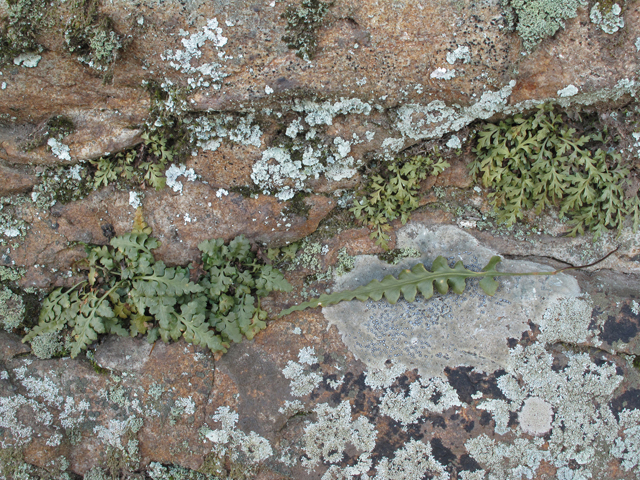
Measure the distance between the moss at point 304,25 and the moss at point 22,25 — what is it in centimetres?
174

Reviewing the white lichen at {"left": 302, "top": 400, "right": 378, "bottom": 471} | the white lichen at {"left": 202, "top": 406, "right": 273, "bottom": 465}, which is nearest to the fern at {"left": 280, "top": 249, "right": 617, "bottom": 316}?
the white lichen at {"left": 302, "top": 400, "right": 378, "bottom": 471}

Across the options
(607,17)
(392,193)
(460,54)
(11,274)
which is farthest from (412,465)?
(11,274)

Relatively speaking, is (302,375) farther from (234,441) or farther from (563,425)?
(563,425)

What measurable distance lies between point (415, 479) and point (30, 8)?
4530 mm

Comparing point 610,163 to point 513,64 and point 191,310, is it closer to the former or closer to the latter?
point 513,64

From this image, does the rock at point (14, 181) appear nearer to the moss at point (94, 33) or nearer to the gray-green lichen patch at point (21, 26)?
the gray-green lichen patch at point (21, 26)

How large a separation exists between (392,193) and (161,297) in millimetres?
2165

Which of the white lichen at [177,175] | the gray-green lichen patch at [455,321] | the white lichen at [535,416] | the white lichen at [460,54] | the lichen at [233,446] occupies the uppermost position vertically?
the white lichen at [460,54]

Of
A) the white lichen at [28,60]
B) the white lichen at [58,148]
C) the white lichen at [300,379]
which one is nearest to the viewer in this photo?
the white lichen at [28,60]

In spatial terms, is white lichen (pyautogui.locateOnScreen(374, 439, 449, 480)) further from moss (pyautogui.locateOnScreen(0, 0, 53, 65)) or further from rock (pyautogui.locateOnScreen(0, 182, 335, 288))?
moss (pyautogui.locateOnScreen(0, 0, 53, 65))

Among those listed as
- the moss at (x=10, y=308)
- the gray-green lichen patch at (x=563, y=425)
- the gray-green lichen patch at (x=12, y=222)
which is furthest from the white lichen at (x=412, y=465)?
the gray-green lichen patch at (x=12, y=222)

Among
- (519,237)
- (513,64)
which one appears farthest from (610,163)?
(513,64)

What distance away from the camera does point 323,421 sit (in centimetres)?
352

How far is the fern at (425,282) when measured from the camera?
3.53 meters
